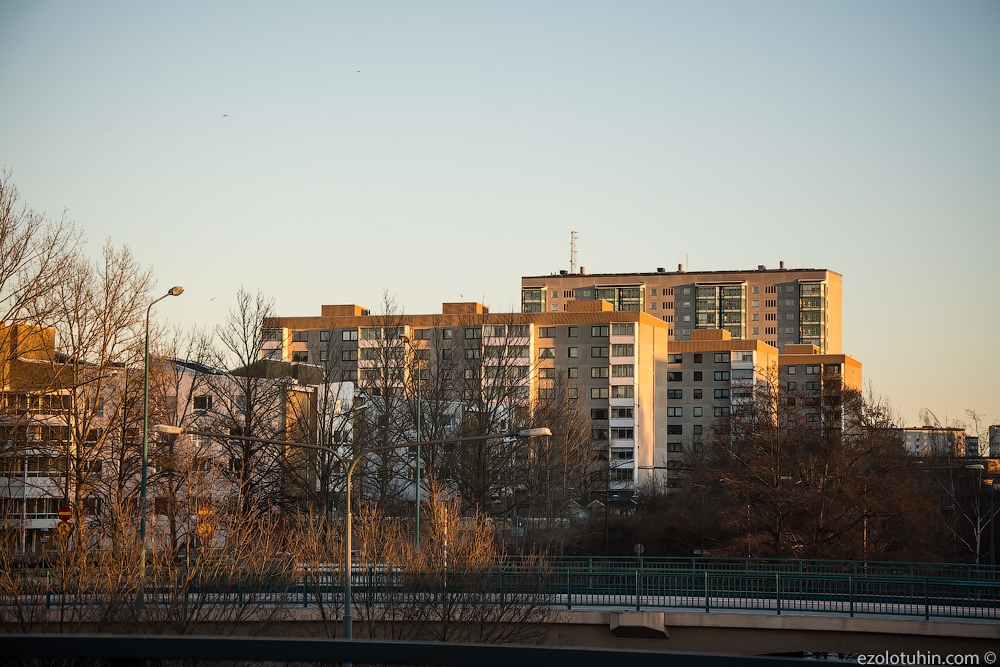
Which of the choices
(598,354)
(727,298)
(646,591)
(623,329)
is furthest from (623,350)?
(727,298)

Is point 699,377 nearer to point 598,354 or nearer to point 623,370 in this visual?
point 623,370

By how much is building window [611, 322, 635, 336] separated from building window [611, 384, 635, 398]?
212 inches

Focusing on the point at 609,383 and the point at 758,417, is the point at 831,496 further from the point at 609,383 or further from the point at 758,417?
the point at 609,383

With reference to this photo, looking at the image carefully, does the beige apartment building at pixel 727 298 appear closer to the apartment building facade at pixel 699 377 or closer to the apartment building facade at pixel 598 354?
the apartment building facade at pixel 699 377

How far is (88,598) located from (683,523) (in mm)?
34772

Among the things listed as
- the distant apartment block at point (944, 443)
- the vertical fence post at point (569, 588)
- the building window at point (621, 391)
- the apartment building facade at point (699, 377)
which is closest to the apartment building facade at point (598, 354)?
the building window at point (621, 391)

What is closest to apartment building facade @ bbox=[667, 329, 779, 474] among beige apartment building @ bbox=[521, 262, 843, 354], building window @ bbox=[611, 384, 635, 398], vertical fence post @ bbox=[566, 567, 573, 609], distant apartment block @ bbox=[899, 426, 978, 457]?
building window @ bbox=[611, 384, 635, 398]

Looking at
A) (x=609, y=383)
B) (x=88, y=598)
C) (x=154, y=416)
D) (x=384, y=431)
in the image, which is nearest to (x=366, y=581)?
(x=88, y=598)

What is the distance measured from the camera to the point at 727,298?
182m

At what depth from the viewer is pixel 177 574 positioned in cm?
2111

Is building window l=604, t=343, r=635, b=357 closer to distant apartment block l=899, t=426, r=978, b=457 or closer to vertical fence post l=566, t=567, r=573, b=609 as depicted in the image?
distant apartment block l=899, t=426, r=978, b=457

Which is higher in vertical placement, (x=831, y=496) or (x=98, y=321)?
(x=98, y=321)

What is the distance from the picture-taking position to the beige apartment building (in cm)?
18200

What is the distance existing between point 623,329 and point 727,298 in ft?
268
